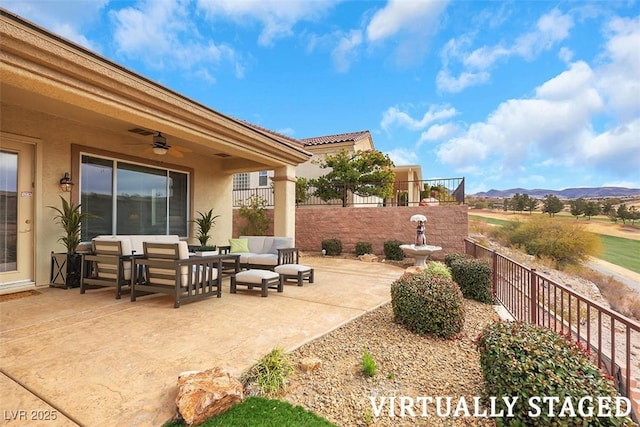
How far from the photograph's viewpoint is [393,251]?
10750 mm

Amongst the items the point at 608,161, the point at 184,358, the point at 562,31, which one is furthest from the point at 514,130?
the point at 184,358

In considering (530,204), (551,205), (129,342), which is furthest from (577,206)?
(129,342)

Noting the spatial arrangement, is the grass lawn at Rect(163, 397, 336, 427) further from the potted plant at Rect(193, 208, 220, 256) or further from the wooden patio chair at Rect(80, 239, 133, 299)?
the potted plant at Rect(193, 208, 220, 256)

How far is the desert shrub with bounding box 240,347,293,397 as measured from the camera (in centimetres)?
241

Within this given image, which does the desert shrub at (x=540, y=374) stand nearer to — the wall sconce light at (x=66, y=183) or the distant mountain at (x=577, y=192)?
the wall sconce light at (x=66, y=183)

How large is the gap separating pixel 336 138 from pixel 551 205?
11308 mm

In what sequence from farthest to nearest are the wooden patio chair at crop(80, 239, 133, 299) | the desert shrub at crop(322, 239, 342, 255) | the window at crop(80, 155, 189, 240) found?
1. the desert shrub at crop(322, 239, 342, 255)
2. the window at crop(80, 155, 189, 240)
3. the wooden patio chair at crop(80, 239, 133, 299)

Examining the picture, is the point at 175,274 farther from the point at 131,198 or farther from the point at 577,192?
the point at 577,192

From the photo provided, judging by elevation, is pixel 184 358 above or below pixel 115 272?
below

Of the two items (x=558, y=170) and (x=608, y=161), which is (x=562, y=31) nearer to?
(x=608, y=161)

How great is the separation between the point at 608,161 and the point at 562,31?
445 inches

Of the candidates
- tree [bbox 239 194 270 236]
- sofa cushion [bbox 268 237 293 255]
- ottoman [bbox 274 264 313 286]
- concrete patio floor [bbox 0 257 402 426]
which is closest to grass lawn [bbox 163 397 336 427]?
concrete patio floor [bbox 0 257 402 426]

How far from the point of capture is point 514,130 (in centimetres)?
1569

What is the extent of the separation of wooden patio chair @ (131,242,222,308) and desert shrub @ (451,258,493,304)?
4299 millimetres
